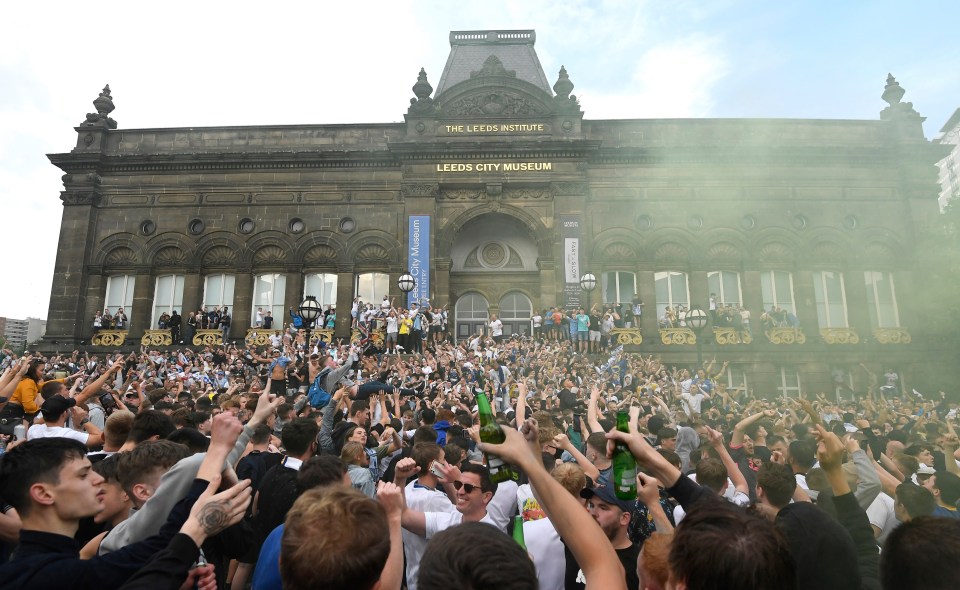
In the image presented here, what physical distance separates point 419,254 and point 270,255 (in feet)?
24.8

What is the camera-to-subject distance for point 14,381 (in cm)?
599

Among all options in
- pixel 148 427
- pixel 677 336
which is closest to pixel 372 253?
pixel 677 336

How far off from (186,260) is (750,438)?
2730cm

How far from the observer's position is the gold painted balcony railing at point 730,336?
25.0 meters

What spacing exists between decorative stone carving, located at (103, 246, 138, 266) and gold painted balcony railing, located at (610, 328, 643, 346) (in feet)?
76.0

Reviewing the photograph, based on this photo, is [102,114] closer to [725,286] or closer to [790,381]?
[725,286]

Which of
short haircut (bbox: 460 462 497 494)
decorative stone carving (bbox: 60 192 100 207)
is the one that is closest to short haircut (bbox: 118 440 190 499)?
short haircut (bbox: 460 462 497 494)

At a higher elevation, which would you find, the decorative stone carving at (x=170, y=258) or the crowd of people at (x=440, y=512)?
the decorative stone carving at (x=170, y=258)

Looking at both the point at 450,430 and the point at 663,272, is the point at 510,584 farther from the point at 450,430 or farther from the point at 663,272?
the point at 663,272

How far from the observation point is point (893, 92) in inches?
1146

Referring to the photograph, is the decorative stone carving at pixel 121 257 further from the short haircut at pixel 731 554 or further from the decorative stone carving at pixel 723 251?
the short haircut at pixel 731 554

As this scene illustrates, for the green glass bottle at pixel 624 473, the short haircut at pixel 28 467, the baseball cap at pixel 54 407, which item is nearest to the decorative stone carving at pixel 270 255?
the baseball cap at pixel 54 407

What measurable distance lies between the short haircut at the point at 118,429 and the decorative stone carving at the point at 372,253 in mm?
23002

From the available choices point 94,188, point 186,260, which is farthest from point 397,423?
point 94,188
